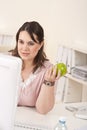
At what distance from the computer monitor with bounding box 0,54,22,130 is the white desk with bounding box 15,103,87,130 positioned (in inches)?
16.6

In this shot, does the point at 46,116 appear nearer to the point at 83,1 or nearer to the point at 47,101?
the point at 47,101

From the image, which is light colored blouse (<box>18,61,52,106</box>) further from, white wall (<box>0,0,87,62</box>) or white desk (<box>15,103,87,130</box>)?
white wall (<box>0,0,87,62</box>)

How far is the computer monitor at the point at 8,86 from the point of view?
0.97 metres

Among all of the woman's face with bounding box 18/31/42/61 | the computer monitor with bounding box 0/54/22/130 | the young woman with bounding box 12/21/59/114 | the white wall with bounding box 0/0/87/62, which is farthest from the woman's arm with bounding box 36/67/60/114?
the white wall with bounding box 0/0/87/62

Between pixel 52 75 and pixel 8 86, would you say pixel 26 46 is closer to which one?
pixel 52 75

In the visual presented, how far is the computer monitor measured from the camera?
97 centimetres

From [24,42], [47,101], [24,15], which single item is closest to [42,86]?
[47,101]

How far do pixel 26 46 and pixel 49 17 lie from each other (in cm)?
160

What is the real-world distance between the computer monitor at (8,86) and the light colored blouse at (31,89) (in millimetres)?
741

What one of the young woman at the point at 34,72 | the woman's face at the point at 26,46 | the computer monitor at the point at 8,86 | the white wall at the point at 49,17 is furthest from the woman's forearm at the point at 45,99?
the white wall at the point at 49,17

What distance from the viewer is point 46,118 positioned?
63.7 inches

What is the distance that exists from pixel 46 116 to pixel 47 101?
0.10 m

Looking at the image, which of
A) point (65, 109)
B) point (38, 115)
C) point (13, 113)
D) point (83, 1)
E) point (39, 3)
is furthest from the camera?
point (39, 3)

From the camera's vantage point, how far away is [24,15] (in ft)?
11.2
